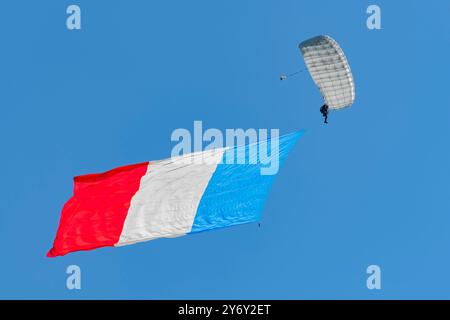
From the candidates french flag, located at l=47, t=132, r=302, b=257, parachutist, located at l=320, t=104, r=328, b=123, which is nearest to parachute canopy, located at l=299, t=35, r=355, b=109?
parachutist, located at l=320, t=104, r=328, b=123

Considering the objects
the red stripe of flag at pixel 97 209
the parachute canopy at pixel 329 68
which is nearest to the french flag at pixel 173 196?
the red stripe of flag at pixel 97 209

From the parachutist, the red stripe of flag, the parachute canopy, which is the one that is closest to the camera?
the red stripe of flag

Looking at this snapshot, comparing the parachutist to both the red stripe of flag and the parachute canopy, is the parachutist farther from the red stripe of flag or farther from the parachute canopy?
the red stripe of flag

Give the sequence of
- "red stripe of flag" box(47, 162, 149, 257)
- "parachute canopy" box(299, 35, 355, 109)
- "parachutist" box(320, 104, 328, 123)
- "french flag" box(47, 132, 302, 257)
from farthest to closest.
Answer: "parachutist" box(320, 104, 328, 123) < "parachute canopy" box(299, 35, 355, 109) < "french flag" box(47, 132, 302, 257) < "red stripe of flag" box(47, 162, 149, 257)

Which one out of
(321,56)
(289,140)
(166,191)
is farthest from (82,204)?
(321,56)

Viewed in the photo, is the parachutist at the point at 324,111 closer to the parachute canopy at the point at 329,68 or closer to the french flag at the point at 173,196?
the parachute canopy at the point at 329,68
